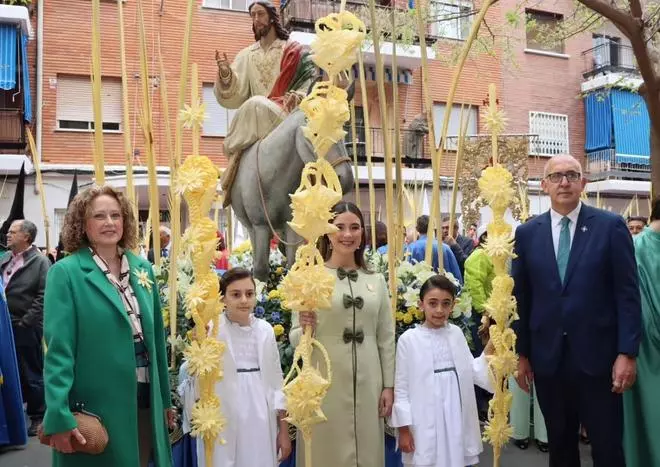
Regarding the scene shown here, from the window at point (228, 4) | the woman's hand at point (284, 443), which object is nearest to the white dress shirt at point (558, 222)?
the woman's hand at point (284, 443)

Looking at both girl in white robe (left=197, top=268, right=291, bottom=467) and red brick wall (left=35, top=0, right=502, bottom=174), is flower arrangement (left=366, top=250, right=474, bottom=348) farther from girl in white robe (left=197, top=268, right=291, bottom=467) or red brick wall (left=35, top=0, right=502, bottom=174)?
red brick wall (left=35, top=0, right=502, bottom=174)

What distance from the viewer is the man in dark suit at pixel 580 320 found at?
271cm

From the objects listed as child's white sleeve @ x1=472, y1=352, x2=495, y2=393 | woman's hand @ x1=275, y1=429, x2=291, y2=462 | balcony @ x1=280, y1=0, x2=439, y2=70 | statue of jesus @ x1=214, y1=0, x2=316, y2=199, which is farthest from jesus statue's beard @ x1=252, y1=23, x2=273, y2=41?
balcony @ x1=280, y1=0, x2=439, y2=70

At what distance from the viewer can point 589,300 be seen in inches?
108

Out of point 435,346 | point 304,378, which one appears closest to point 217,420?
point 304,378

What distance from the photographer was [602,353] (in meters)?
2.72

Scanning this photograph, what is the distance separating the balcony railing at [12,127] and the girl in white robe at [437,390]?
1021cm

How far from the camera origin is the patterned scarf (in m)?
2.37

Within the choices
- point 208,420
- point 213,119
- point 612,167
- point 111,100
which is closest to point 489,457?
point 208,420

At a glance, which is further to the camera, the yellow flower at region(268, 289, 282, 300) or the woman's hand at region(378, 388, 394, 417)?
the yellow flower at region(268, 289, 282, 300)

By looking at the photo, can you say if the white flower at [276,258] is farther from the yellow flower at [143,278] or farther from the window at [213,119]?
the window at [213,119]

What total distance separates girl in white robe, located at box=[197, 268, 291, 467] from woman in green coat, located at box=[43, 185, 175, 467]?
0.27 meters

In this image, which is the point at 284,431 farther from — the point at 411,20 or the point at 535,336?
the point at 411,20

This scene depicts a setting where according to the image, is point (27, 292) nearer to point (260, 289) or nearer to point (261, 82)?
point (260, 289)
